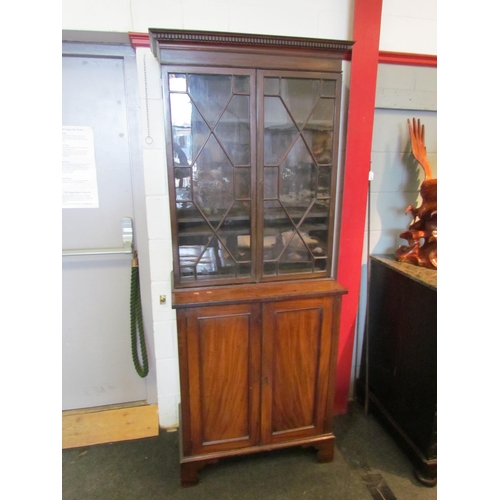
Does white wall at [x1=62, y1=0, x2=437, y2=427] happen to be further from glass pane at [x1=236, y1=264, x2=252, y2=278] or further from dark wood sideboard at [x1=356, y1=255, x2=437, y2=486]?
dark wood sideboard at [x1=356, y1=255, x2=437, y2=486]

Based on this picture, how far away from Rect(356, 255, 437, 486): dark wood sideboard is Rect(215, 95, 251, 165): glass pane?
1.02 metres

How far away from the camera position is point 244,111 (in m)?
1.33

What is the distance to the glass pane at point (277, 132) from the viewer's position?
53.7 inches

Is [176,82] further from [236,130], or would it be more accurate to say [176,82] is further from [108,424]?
[108,424]

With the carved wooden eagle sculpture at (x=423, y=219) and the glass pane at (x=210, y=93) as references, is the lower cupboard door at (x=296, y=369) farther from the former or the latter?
the glass pane at (x=210, y=93)

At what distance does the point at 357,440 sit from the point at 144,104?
2.08 meters

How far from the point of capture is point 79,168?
63.4 inches

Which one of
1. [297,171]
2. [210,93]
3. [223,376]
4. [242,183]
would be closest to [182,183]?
[242,183]

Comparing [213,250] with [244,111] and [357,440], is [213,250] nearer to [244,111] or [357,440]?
[244,111]

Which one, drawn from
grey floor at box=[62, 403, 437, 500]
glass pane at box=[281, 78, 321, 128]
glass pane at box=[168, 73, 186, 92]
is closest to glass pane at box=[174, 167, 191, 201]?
glass pane at box=[168, 73, 186, 92]

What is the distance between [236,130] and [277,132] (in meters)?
0.19

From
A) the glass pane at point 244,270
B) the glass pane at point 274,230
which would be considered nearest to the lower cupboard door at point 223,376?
the glass pane at point 244,270

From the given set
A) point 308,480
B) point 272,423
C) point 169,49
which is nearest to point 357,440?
point 308,480

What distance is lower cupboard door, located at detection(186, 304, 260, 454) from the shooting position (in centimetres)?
135
